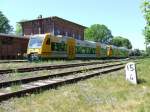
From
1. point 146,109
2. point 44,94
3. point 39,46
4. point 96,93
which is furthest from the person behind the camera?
point 39,46

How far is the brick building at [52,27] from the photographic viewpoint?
6988 centimetres

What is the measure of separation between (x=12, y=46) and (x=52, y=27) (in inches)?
1178

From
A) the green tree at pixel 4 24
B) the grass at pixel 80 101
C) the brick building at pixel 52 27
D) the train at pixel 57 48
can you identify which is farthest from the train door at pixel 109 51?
the green tree at pixel 4 24

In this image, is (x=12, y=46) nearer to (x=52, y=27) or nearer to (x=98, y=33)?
(x=52, y=27)

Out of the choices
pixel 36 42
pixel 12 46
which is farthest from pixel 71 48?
pixel 12 46

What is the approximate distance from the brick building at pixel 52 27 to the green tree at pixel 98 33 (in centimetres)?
5521

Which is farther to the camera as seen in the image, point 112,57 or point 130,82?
point 112,57

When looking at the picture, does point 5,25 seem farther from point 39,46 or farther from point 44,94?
point 44,94

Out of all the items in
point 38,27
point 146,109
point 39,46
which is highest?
point 38,27

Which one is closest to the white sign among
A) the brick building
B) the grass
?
the grass

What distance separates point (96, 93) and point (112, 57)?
4840cm

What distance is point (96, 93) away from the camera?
375 inches

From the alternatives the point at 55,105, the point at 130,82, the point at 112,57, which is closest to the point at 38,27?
the point at 112,57

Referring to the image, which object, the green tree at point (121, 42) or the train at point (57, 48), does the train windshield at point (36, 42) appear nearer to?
the train at point (57, 48)
